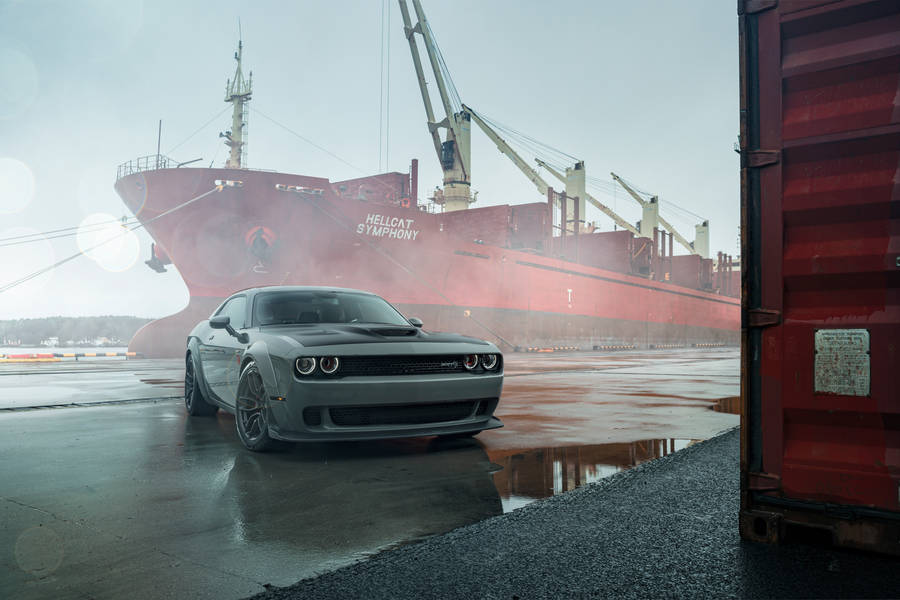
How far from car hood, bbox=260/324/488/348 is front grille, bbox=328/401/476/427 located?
1.56ft

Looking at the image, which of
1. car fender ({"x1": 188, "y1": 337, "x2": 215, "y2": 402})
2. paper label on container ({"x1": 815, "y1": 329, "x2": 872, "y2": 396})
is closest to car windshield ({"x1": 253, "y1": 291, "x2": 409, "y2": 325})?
car fender ({"x1": 188, "y1": 337, "x2": 215, "y2": 402})

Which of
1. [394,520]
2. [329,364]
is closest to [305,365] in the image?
[329,364]

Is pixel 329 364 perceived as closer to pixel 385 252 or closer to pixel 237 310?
pixel 237 310

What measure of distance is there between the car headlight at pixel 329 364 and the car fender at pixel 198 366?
227cm

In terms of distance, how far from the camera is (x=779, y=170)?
2701 millimetres

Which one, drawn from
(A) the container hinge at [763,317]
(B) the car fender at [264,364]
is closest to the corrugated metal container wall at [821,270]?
(A) the container hinge at [763,317]

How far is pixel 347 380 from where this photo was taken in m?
4.27

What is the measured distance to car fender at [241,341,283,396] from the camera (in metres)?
4.37

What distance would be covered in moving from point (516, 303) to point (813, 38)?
28794 mm

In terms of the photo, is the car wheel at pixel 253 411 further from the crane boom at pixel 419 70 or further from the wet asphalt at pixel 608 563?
the crane boom at pixel 419 70

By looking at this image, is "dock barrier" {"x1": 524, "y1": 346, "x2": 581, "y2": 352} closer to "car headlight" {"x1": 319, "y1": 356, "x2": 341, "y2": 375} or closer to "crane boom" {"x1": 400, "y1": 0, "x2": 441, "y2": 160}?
"crane boom" {"x1": 400, "y1": 0, "x2": 441, "y2": 160}

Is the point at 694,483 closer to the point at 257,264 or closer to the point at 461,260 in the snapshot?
the point at 257,264

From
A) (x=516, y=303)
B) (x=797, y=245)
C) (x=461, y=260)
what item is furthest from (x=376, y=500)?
(x=516, y=303)

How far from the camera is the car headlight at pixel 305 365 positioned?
13.9 ft
